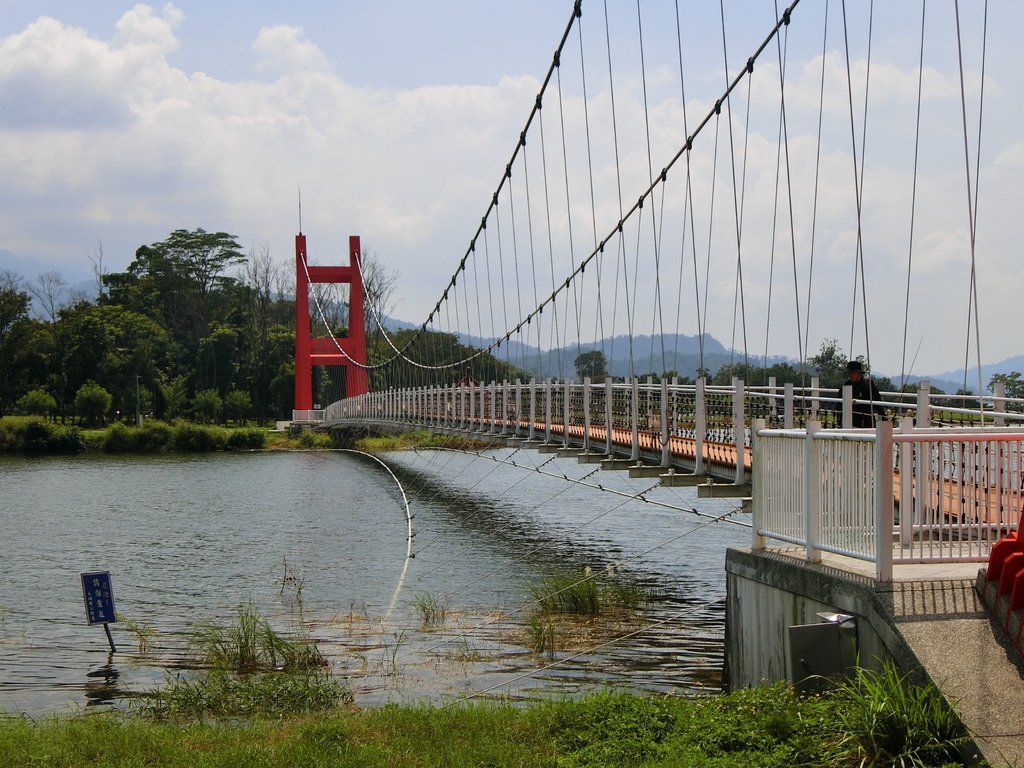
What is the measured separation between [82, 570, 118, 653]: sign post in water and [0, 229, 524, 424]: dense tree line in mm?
39780

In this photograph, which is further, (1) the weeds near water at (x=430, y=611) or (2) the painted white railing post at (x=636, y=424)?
(2) the painted white railing post at (x=636, y=424)

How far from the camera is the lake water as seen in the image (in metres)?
10.3

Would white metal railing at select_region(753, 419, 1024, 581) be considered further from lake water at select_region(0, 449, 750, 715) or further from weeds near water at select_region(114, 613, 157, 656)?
weeds near water at select_region(114, 613, 157, 656)

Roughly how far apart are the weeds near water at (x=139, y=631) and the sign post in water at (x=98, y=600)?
0.27 metres

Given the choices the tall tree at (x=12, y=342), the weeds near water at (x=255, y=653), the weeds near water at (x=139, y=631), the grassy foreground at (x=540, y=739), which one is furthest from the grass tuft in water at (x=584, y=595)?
the tall tree at (x=12, y=342)

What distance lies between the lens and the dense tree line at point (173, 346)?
208ft

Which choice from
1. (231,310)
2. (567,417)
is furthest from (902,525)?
(231,310)

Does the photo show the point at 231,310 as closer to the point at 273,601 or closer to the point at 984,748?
the point at 273,601

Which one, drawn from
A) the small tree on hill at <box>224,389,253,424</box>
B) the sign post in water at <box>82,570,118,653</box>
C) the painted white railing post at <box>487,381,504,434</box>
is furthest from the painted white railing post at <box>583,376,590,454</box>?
the small tree on hill at <box>224,389,253,424</box>

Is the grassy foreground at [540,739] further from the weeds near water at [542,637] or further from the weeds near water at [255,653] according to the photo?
the weeds near water at [542,637]

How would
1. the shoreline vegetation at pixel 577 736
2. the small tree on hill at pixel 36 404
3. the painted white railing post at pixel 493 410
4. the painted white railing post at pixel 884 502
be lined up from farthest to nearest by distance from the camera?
the small tree on hill at pixel 36 404, the painted white railing post at pixel 493 410, the painted white railing post at pixel 884 502, the shoreline vegetation at pixel 577 736

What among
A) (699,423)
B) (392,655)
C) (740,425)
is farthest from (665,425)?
(392,655)

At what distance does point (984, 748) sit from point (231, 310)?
7395 cm

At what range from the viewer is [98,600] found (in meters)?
11.5
